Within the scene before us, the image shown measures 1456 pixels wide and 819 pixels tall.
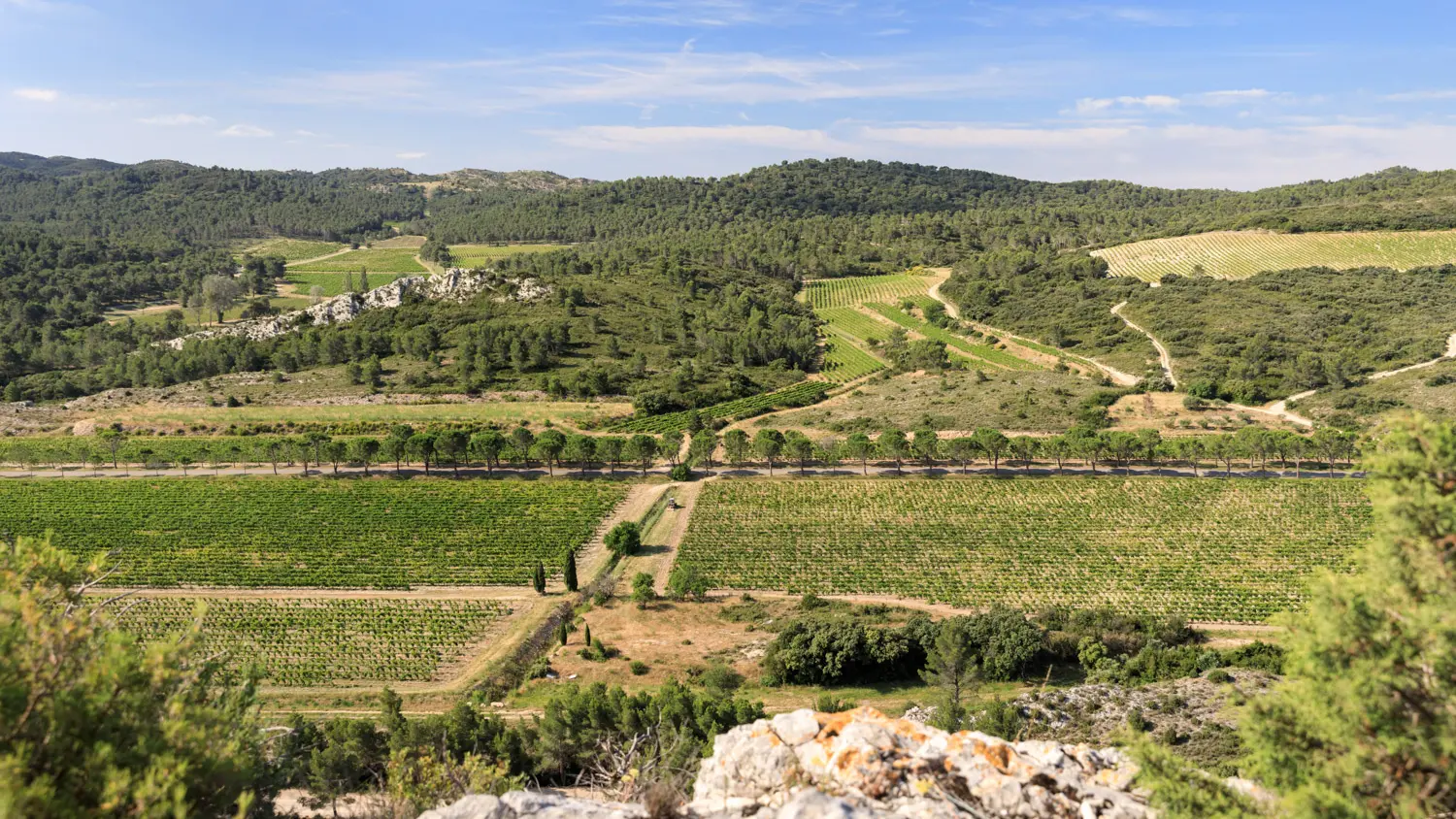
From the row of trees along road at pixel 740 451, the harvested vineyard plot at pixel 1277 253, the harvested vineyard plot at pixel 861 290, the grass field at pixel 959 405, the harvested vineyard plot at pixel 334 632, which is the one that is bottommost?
the harvested vineyard plot at pixel 334 632

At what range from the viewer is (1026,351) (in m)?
136

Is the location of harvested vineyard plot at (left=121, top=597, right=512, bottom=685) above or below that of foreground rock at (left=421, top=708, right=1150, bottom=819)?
below

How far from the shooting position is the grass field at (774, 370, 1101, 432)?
315 feet

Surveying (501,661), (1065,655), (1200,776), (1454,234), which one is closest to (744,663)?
(501,661)

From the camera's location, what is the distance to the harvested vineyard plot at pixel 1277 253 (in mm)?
149500

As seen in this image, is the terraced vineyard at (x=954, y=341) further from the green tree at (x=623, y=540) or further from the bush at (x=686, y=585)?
the bush at (x=686, y=585)

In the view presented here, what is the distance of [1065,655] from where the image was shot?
44281 millimetres

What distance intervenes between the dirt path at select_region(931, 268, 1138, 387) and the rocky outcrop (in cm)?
8866

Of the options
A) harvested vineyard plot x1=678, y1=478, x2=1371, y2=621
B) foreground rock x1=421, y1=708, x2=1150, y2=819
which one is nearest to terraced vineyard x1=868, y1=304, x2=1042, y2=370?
harvested vineyard plot x1=678, y1=478, x2=1371, y2=621

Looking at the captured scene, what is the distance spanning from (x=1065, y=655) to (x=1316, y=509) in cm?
4204

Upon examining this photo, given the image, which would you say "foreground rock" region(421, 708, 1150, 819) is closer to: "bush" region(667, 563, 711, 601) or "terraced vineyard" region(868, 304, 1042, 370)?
"bush" region(667, 563, 711, 601)

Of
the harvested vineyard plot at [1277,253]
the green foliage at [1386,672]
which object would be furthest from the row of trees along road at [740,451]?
the harvested vineyard plot at [1277,253]

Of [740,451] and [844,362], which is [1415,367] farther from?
[740,451]

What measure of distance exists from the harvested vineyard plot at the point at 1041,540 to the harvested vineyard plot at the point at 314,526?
1497 cm
